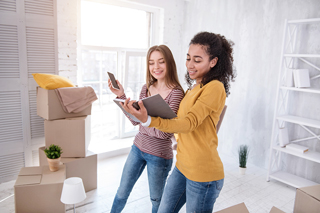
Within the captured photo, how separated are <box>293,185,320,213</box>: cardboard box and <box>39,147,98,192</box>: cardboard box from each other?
197 centimetres

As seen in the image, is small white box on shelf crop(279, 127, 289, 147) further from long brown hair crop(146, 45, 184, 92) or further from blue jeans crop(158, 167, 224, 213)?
blue jeans crop(158, 167, 224, 213)

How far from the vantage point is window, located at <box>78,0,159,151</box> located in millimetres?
3375

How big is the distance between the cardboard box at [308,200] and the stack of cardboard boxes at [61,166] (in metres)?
1.65

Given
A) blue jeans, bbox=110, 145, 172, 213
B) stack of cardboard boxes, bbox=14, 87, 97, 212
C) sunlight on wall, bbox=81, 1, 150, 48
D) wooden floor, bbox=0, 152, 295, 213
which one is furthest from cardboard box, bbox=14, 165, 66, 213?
sunlight on wall, bbox=81, 1, 150, 48

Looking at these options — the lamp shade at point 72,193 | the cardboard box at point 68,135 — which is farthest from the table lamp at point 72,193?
the cardboard box at point 68,135

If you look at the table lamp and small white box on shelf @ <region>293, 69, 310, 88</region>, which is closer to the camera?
the table lamp

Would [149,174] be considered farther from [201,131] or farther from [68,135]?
[68,135]

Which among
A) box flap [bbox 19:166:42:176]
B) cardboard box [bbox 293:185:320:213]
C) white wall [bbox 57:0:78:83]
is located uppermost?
white wall [bbox 57:0:78:83]

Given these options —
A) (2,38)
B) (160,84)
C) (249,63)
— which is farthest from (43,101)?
(249,63)

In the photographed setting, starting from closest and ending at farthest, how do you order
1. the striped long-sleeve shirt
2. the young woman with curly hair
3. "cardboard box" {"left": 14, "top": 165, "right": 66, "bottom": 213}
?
the young woman with curly hair < the striped long-sleeve shirt < "cardboard box" {"left": 14, "top": 165, "right": 66, "bottom": 213}

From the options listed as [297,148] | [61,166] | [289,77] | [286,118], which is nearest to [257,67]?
[289,77]

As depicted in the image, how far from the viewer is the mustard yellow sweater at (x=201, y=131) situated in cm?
113

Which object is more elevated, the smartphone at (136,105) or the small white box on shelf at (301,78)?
the small white box on shelf at (301,78)

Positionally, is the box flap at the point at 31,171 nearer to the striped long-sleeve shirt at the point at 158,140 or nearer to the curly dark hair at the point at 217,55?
the striped long-sleeve shirt at the point at 158,140
